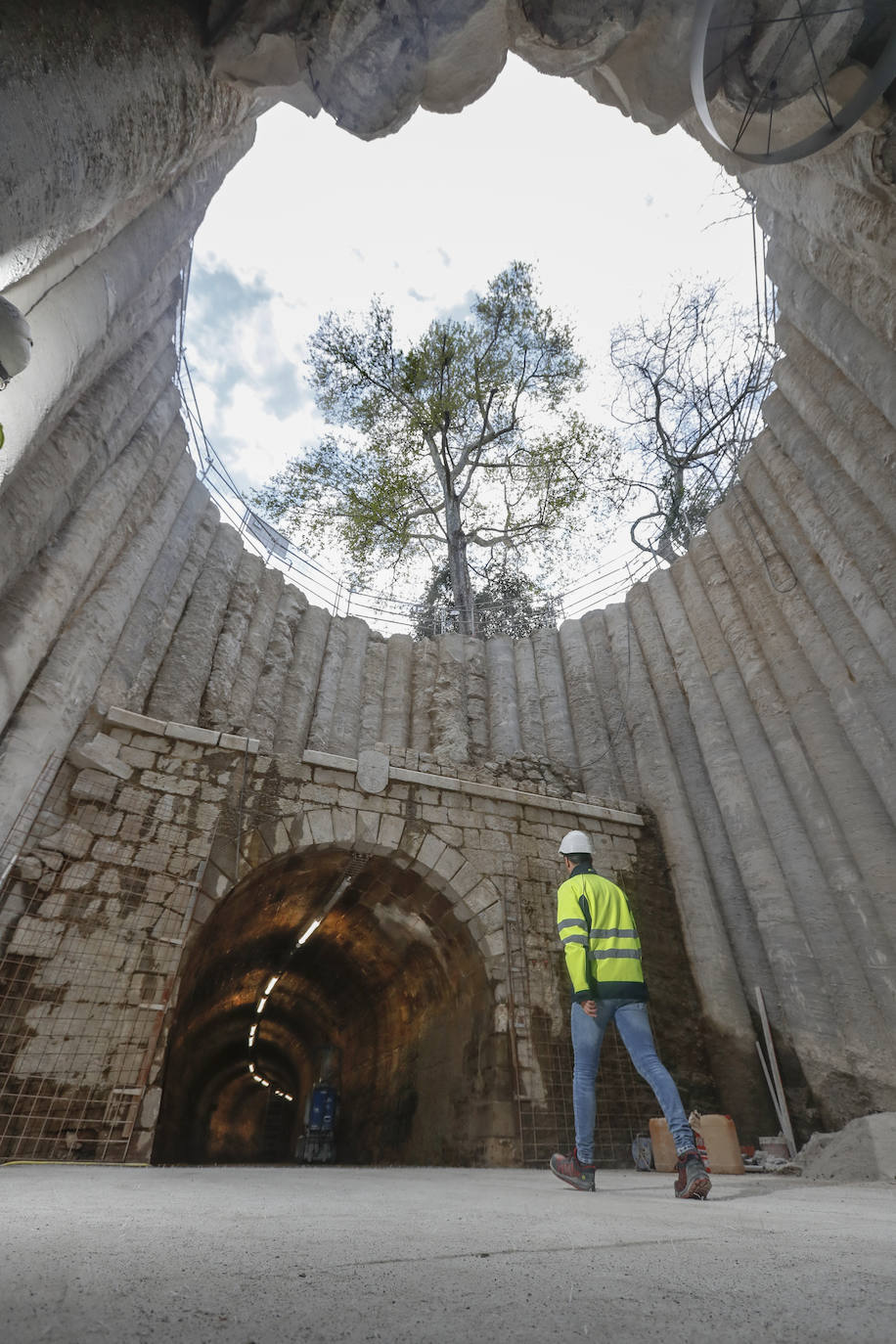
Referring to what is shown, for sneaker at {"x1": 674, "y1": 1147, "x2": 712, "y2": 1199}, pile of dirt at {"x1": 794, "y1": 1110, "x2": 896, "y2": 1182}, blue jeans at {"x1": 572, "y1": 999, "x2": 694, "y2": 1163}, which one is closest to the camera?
sneaker at {"x1": 674, "y1": 1147, "x2": 712, "y2": 1199}

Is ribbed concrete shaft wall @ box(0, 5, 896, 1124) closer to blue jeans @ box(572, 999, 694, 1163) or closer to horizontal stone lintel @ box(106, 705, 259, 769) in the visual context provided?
horizontal stone lintel @ box(106, 705, 259, 769)

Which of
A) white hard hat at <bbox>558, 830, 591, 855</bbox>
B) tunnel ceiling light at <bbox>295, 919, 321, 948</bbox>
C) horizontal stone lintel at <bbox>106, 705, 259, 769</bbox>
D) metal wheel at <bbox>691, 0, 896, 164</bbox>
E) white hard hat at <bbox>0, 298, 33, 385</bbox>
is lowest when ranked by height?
white hard hat at <bbox>558, 830, 591, 855</bbox>

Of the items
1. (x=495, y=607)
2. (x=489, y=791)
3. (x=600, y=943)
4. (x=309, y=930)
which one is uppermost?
(x=495, y=607)

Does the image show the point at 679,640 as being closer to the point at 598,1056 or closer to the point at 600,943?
the point at 600,943

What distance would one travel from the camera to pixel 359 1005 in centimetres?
1024

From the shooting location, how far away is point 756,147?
456 cm

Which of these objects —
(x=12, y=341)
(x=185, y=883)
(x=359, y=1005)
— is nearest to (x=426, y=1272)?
(x=12, y=341)

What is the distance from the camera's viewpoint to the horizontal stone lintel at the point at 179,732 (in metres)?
6.61

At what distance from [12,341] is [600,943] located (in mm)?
4405

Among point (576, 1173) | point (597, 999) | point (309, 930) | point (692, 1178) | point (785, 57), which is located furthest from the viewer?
point (309, 930)

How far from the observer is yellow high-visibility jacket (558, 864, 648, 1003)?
421 cm

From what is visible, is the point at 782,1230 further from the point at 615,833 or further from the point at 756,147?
the point at 615,833

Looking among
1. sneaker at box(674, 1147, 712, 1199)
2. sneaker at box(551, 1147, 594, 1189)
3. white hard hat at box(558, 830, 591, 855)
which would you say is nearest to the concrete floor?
sneaker at box(674, 1147, 712, 1199)

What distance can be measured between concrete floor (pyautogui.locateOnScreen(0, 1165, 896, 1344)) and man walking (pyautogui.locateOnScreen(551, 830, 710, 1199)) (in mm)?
1219
